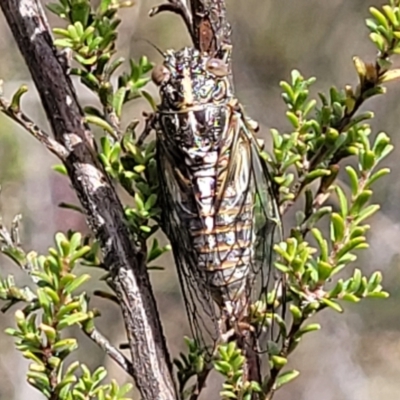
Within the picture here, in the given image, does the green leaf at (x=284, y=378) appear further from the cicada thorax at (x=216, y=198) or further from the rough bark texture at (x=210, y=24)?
the rough bark texture at (x=210, y=24)

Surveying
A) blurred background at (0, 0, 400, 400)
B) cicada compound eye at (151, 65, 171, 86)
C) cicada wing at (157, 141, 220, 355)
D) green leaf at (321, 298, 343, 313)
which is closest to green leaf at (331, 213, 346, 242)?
green leaf at (321, 298, 343, 313)

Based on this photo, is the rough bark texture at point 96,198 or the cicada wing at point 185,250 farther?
the cicada wing at point 185,250

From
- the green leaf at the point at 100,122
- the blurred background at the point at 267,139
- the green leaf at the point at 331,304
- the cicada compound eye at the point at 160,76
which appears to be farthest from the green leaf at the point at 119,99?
the blurred background at the point at 267,139

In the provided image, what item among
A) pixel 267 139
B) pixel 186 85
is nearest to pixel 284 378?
pixel 186 85

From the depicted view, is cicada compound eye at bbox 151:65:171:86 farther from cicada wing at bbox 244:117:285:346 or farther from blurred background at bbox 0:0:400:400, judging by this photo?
blurred background at bbox 0:0:400:400

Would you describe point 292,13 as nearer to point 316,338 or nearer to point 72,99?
point 316,338

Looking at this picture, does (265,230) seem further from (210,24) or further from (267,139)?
(267,139)
